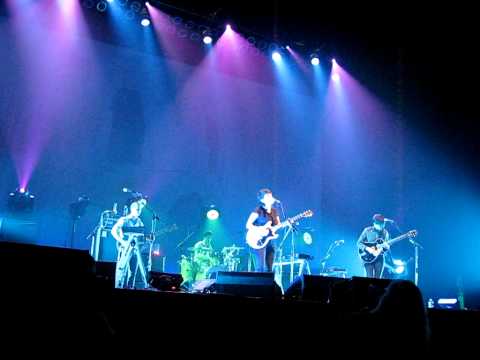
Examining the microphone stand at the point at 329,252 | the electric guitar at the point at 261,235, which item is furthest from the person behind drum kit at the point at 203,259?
the microphone stand at the point at 329,252

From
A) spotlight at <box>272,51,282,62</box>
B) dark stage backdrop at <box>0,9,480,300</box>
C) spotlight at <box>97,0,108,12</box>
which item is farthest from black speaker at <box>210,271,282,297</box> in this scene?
spotlight at <box>272,51,282,62</box>

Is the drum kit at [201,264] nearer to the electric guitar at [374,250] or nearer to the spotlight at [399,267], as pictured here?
the electric guitar at [374,250]

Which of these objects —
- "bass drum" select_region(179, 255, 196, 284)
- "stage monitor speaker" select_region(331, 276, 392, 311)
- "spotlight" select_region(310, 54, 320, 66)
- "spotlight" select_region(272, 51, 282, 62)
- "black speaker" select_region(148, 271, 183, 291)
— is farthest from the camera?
"spotlight" select_region(310, 54, 320, 66)

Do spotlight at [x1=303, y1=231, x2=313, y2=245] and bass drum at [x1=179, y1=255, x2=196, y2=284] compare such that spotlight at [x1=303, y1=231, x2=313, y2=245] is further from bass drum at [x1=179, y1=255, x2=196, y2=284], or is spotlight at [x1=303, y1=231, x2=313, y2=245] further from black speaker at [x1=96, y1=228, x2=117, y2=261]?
black speaker at [x1=96, y1=228, x2=117, y2=261]

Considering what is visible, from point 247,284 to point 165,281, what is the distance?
0.91 metres

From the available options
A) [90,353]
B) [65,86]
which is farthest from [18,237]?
[90,353]

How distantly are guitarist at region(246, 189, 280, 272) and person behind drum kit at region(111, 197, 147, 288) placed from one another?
2.10 m

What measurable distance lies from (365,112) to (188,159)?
5424 millimetres

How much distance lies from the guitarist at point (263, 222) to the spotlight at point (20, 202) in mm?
4577

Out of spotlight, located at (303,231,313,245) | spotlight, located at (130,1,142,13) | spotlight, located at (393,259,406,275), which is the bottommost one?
spotlight, located at (393,259,406,275)

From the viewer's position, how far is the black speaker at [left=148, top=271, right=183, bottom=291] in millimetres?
5285

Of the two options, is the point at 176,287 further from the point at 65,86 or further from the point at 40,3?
the point at 40,3

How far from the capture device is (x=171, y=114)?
43.3 feet

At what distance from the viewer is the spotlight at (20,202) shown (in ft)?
34.4
